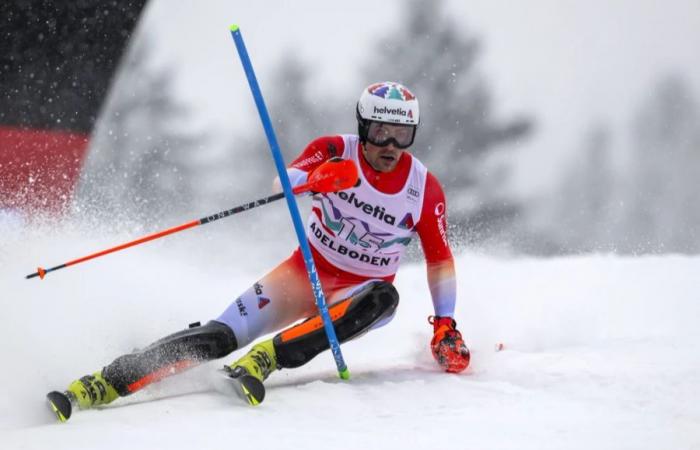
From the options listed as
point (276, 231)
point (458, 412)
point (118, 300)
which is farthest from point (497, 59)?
point (458, 412)

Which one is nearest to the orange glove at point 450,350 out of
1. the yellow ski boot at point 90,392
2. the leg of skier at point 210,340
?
the leg of skier at point 210,340

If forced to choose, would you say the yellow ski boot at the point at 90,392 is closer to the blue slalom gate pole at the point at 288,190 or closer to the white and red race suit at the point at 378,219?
the blue slalom gate pole at the point at 288,190

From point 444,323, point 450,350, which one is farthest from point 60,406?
point 444,323

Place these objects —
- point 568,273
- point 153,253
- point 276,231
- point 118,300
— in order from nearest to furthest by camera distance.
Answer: point 118,300 → point 568,273 → point 153,253 → point 276,231

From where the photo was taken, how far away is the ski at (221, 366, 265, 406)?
3.08 meters

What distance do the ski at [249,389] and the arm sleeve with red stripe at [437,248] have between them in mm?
1240

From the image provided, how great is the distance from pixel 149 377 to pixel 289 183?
3.20ft

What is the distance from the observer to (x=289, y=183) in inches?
137

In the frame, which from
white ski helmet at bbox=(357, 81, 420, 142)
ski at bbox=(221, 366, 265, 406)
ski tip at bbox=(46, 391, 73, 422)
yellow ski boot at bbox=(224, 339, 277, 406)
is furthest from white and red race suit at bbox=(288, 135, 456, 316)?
ski tip at bbox=(46, 391, 73, 422)

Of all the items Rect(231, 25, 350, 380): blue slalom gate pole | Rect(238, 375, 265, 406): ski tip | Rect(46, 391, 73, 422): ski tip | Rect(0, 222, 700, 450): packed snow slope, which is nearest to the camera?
Rect(0, 222, 700, 450): packed snow slope

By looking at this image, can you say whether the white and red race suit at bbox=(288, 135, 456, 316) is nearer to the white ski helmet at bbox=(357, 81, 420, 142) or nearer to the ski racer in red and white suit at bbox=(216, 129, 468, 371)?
the ski racer in red and white suit at bbox=(216, 129, 468, 371)

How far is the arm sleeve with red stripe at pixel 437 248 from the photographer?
401 cm

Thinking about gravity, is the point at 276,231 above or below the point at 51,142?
below

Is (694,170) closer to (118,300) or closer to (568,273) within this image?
(568,273)
